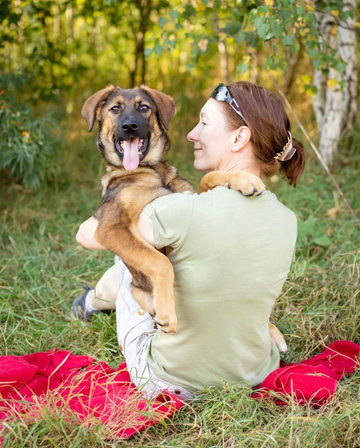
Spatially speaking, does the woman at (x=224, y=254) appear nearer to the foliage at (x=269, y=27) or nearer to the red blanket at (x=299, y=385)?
the red blanket at (x=299, y=385)

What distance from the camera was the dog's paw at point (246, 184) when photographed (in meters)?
2.05

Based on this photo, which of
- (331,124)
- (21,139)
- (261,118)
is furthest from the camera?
(331,124)

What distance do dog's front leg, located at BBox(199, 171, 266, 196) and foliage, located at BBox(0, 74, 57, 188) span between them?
8.33 feet

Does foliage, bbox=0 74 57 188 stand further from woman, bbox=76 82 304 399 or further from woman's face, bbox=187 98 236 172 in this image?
woman's face, bbox=187 98 236 172

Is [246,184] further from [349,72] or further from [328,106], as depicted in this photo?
[349,72]

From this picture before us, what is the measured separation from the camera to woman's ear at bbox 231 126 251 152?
2.26 meters

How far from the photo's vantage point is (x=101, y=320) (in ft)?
10.2

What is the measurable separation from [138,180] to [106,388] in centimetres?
109

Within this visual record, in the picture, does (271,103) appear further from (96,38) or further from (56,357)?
(96,38)

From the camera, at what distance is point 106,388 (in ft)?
7.95

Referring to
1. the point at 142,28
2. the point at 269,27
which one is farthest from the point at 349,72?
the point at 142,28

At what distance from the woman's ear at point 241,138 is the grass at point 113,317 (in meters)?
1.11

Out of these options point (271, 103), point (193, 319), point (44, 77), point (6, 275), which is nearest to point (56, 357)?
point (193, 319)

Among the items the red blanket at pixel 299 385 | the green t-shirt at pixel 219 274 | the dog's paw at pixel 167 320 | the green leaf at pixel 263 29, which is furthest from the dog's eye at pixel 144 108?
the red blanket at pixel 299 385
